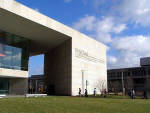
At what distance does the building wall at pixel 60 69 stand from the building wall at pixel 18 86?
6810mm

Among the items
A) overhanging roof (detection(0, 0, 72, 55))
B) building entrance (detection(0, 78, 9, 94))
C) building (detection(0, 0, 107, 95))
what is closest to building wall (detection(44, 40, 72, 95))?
building (detection(0, 0, 107, 95))

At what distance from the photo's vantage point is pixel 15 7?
25.0 metres

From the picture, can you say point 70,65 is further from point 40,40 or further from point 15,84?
point 15,84

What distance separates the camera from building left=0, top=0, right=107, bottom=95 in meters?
27.4

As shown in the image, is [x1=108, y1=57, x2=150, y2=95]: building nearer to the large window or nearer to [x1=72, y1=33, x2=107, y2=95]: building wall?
[x1=72, y1=33, x2=107, y2=95]: building wall

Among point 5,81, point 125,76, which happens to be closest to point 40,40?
point 5,81

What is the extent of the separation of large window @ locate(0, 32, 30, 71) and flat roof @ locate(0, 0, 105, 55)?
1.32 metres

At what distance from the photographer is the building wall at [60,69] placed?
34344mm

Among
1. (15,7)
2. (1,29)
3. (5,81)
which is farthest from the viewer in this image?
(5,81)

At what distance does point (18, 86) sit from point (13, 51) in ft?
20.0

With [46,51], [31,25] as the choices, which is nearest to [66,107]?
[31,25]

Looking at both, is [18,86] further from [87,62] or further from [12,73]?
[87,62]

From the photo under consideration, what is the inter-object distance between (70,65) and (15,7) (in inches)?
558

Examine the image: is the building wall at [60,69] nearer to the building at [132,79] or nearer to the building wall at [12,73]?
the building wall at [12,73]
